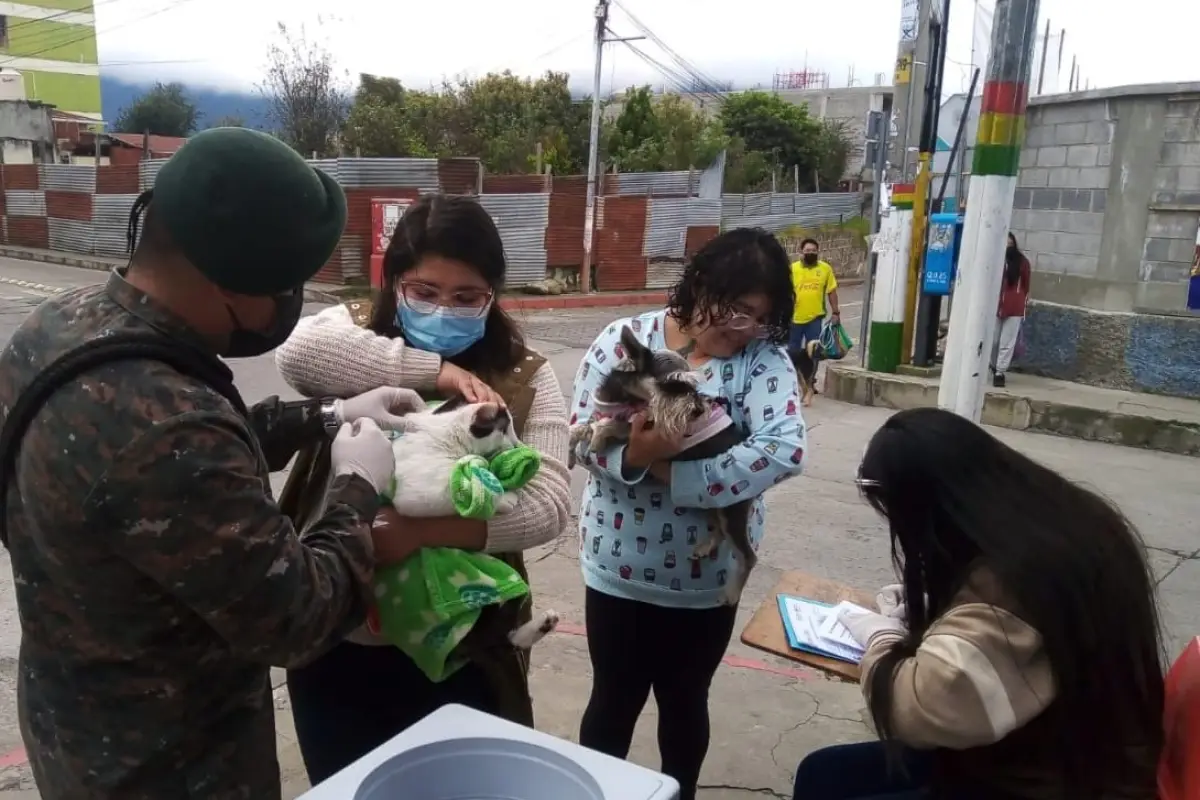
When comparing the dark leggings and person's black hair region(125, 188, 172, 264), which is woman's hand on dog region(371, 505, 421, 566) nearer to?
person's black hair region(125, 188, 172, 264)

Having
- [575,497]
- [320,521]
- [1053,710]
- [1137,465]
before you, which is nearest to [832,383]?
[1137,465]

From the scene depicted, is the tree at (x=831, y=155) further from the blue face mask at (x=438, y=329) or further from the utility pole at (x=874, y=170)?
the blue face mask at (x=438, y=329)

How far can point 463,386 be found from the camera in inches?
70.6

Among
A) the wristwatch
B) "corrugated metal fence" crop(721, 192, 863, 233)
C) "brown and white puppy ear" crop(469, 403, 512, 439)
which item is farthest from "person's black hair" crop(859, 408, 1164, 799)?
"corrugated metal fence" crop(721, 192, 863, 233)

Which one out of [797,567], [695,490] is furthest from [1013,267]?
[695,490]

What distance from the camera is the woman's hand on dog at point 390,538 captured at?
1.51 metres

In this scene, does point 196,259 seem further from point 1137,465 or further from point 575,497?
point 1137,465

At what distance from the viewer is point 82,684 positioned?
4.03 feet

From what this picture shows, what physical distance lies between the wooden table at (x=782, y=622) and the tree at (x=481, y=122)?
805 inches

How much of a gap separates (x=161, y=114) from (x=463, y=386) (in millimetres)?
46307

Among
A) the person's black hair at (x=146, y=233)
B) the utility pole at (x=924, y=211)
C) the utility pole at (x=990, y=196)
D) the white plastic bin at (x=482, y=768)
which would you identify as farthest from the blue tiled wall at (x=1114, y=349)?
the person's black hair at (x=146, y=233)

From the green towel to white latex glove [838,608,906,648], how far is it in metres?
0.83

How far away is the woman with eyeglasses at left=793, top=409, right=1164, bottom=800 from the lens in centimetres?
155

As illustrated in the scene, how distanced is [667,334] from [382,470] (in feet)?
3.62
